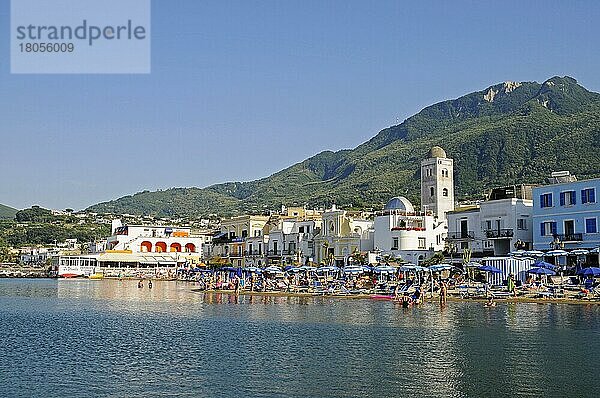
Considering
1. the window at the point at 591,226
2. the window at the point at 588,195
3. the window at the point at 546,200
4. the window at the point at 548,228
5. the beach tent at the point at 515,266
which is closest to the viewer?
the beach tent at the point at 515,266

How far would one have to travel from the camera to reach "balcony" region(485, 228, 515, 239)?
6031cm

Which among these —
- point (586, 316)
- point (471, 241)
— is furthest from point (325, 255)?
point (586, 316)

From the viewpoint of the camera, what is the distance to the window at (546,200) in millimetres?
56594

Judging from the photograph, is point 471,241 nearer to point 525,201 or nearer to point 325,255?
point 525,201

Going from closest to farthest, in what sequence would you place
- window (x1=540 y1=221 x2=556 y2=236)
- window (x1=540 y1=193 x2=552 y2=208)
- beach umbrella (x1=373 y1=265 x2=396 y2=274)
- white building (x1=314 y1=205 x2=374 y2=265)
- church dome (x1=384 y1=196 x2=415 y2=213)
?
window (x1=540 y1=221 x2=556 y2=236), window (x1=540 y1=193 x2=552 y2=208), beach umbrella (x1=373 y1=265 x2=396 y2=274), church dome (x1=384 y1=196 x2=415 y2=213), white building (x1=314 y1=205 x2=374 y2=265)

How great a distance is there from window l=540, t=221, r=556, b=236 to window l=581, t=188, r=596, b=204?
3.07 meters

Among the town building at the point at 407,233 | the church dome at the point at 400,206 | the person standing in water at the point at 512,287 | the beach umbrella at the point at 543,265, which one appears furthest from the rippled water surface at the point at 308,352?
the church dome at the point at 400,206

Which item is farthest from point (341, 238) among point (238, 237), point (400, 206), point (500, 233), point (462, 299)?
point (462, 299)

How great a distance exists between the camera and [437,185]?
85.4 metres

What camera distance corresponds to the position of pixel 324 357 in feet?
85.8

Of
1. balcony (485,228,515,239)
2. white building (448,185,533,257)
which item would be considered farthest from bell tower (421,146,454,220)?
balcony (485,228,515,239)

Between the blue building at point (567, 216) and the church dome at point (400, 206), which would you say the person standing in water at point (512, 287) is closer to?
the blue building at point (567, 216)

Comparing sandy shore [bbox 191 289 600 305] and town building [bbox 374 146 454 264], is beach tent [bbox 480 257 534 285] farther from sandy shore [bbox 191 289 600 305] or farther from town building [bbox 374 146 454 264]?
town building [bbox 374 146 454 264]

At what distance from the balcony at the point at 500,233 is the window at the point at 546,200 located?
13.2ft
